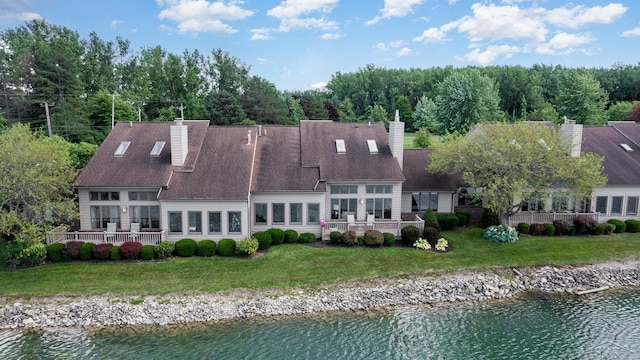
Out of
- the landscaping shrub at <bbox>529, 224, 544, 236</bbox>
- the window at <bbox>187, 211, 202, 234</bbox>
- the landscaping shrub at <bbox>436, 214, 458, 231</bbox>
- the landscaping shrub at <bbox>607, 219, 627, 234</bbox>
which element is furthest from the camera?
the landscaping shrub at <bbox>607, 219, 627, 234</bbox>

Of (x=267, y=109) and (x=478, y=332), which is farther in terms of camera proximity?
(x=267, y=109)

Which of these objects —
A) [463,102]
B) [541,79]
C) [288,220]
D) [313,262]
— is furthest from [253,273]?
[541,79]

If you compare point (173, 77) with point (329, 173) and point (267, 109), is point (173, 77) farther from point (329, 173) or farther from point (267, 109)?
point (329, 173)

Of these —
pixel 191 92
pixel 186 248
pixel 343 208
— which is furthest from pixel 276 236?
pixel 191 92

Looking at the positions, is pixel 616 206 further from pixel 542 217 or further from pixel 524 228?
pixel 524 228

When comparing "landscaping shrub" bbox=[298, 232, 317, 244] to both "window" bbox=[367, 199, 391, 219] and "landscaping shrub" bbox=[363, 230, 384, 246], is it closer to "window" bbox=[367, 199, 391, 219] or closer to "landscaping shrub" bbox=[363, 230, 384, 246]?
"landscaping shrub" bbox=[363, 230, 384, 246]

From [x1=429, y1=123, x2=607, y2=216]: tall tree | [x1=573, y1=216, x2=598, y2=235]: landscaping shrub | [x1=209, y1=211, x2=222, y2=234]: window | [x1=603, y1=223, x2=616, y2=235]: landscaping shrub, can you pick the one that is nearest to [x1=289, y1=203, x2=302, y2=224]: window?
[x1=209, y1=211, x2=222, y2=234]: window
